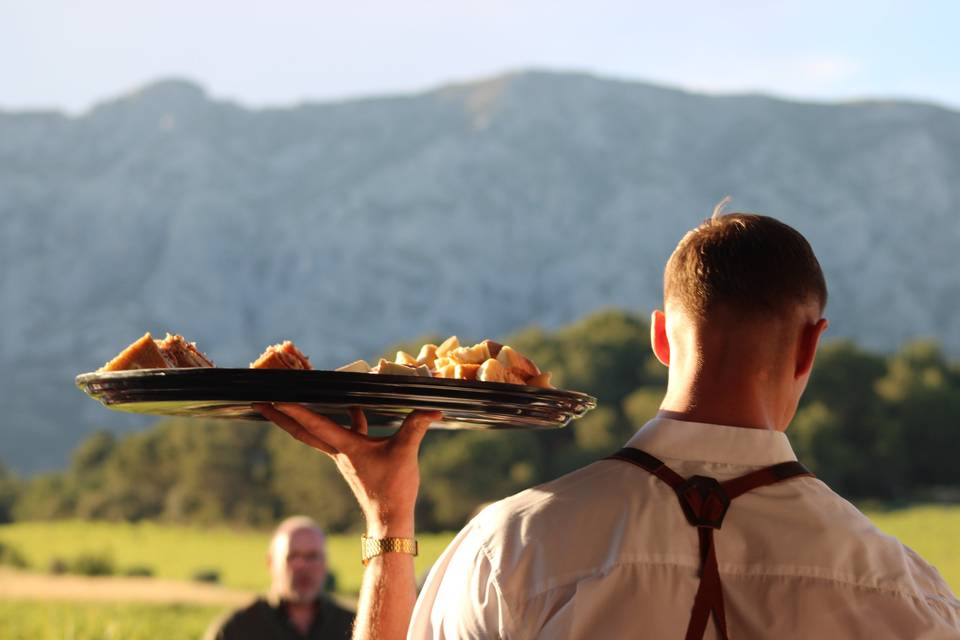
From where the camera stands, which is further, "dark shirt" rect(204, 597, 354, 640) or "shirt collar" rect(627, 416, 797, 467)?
"dark shirt" rect(204, 597, 354, 640)

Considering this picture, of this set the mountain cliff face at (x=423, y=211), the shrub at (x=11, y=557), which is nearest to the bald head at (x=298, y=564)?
Answer: the shrub at (x=11, y=557)

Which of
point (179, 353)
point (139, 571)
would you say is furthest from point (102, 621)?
point (139, 571)

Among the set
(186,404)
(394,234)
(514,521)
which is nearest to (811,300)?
(514,521)

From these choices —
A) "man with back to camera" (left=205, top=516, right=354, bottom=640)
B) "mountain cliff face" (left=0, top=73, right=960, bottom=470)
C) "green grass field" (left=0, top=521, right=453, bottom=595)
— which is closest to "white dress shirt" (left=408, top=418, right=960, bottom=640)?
"man with back to camera" (left=205, top=516, right=354, bottom=640)

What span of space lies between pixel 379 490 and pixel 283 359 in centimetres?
28

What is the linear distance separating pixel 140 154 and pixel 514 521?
12124 centimetres

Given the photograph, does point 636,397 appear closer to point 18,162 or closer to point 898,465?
point 898,465

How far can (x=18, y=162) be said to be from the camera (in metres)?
112

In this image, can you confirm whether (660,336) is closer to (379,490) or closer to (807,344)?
(807,344)

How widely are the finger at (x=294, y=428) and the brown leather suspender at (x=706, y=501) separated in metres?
0.44

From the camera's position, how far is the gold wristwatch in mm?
1731

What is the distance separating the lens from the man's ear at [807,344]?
151cm

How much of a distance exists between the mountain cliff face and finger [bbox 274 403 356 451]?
8925 centimetres

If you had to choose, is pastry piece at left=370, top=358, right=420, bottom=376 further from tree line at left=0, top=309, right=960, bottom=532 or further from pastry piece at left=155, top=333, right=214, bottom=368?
tree line at left=0, top=309, right=960, bottom=532
